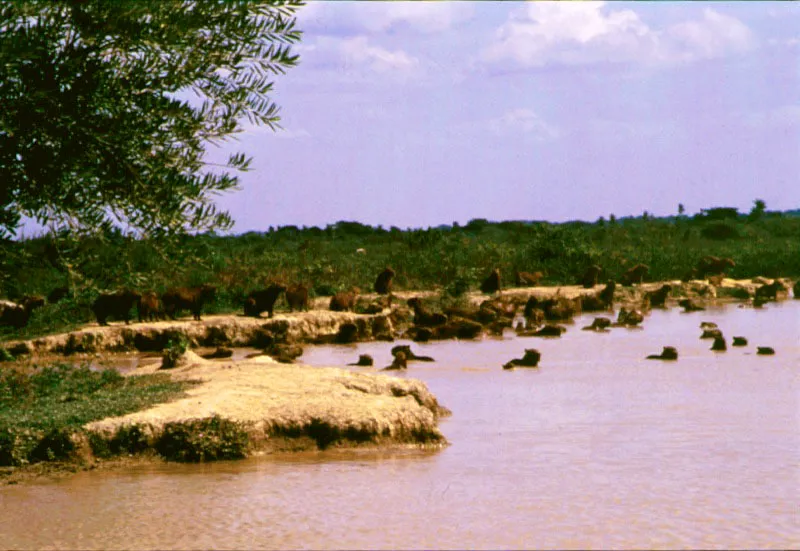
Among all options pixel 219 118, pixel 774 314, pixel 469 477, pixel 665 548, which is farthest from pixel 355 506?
pixel 774 314

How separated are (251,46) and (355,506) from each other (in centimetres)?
379

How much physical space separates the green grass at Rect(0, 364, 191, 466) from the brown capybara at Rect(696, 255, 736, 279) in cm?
2443

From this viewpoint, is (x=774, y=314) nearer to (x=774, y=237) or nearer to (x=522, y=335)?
(x=522, y=335)

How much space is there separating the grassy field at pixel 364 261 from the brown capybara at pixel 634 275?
1.18m

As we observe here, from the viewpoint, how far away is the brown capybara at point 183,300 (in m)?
21.4

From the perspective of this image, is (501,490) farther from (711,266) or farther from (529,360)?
(711,266)

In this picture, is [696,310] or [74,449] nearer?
Answer: [74,449]

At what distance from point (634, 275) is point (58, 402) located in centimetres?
2378

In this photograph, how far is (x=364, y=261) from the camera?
117 feet

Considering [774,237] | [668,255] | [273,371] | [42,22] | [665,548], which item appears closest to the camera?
[665,548]

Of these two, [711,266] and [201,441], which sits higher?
[711,266]

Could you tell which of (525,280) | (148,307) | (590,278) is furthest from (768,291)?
(148,307)

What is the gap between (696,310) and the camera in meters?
29.8

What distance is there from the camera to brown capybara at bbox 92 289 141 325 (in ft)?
67.3
